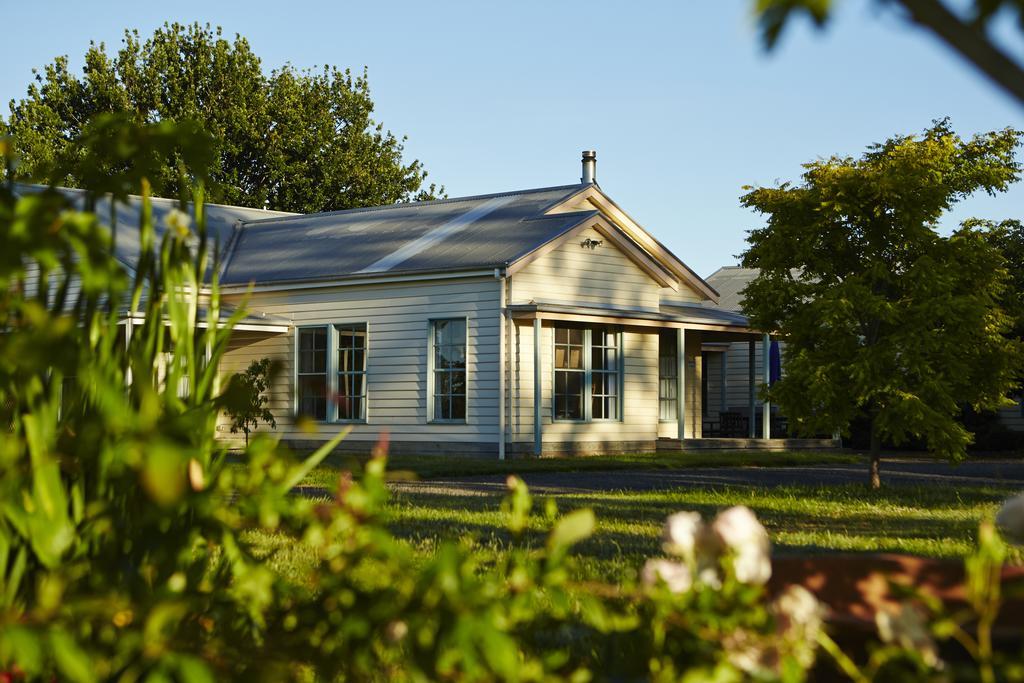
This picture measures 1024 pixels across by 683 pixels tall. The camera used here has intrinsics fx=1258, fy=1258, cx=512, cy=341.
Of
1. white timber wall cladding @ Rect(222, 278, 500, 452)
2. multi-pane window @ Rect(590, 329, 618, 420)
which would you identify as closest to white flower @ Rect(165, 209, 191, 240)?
white timber wall cladding @ Rect(222, 278, 500, 452)

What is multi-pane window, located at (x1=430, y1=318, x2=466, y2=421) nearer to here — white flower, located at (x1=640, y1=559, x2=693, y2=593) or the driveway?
the driveway

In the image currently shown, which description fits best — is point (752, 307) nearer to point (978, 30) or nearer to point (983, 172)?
point (983, 172)

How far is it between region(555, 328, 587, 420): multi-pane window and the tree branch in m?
20.7

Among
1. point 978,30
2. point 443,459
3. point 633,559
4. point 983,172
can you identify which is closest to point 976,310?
A: point 983,172

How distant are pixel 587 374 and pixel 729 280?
69.5 ft

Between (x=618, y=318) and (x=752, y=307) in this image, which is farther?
(x=618, y=318)

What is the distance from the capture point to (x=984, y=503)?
12688 millimetres

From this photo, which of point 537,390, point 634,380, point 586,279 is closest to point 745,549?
point 537,390

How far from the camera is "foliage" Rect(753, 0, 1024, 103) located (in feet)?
5.37

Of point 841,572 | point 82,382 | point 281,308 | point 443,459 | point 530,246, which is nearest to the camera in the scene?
point 841,572

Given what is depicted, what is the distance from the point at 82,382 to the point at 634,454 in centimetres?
2010

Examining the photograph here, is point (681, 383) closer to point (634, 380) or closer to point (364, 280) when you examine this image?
point (634, 380)

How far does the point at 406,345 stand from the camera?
22.2m

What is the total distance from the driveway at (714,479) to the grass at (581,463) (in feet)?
1.44
